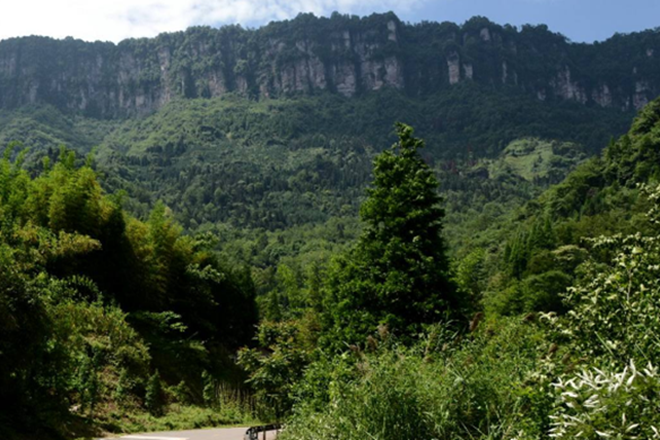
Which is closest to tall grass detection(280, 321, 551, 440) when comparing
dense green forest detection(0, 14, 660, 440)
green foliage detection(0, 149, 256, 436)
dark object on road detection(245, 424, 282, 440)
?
dense green forest detection(0, 14, 660, 440)

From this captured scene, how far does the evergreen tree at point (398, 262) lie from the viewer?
580 inches

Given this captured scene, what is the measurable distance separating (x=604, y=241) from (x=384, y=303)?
365 inches

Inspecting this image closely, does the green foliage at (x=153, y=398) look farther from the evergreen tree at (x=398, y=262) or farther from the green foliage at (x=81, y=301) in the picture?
the evergreen tree at (x=398, y=262)

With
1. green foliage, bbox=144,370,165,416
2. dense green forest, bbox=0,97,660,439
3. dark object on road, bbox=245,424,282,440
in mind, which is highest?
dense green forest, bbox=0,97,660,439

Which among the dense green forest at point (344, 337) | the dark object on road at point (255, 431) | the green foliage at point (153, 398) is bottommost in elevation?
the green foliage at point (153, 398)

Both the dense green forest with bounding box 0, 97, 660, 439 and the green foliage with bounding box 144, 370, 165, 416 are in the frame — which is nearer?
the dense green forest with bounding box 0, 97, 660, 439

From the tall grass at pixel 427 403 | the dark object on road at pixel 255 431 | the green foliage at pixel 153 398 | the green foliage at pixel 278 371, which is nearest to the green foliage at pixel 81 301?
the green foliage at pixel 153 398

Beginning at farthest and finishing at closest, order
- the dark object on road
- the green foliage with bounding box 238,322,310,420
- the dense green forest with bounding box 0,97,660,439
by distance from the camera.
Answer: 1. the green foliage with bounding box 238,322,310,420
2. the dark object on road
3. the dense green forest with bounding box 0,97,660,439

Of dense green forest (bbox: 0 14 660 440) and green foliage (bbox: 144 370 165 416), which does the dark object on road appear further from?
green foliage (bbox: 144 370 165 416)

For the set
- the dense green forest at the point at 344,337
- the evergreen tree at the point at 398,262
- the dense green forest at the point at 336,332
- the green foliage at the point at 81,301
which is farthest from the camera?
the evergreen tree at the point at 398,262

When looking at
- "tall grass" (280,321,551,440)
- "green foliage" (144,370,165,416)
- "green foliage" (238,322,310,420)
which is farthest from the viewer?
"green foliage" (144,370,165,416)

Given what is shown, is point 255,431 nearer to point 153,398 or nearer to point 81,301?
point 153,398

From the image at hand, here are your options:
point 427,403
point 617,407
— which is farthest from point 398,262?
point 617,407

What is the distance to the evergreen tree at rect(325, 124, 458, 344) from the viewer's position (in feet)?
48.3
